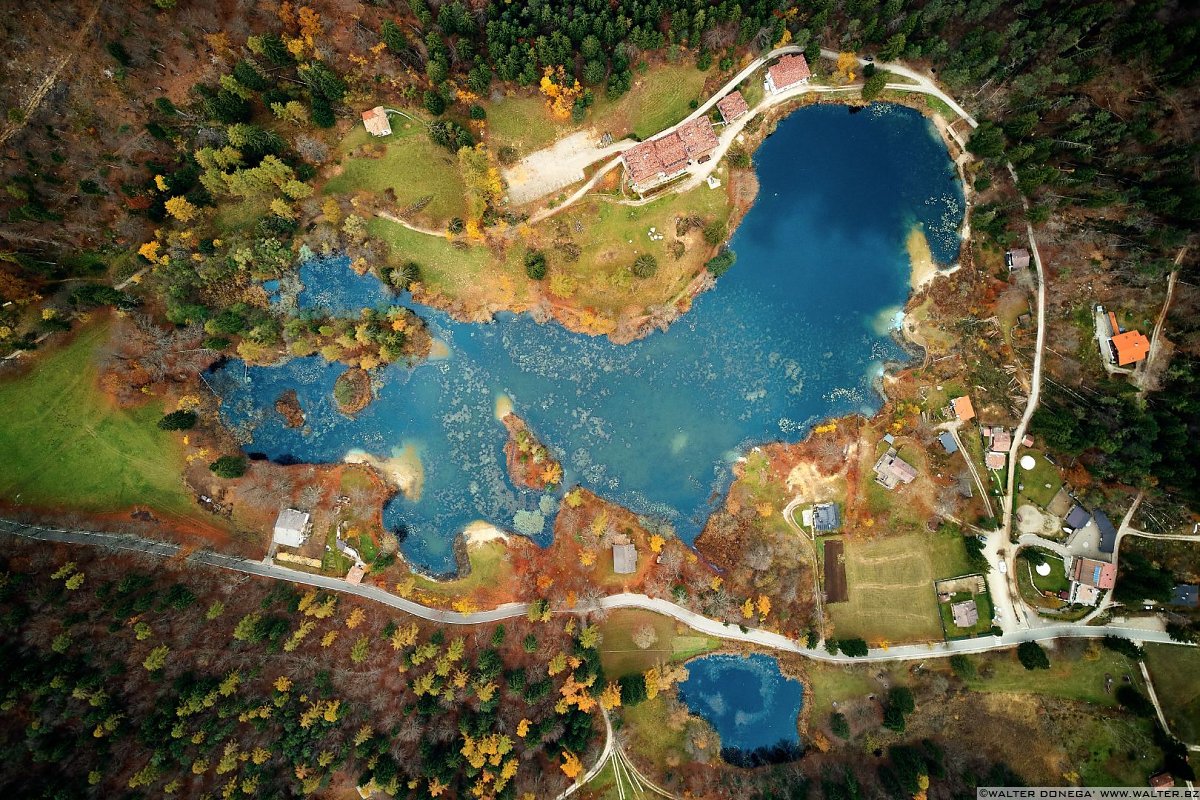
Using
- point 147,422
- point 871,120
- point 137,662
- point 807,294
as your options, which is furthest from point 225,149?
point 871,120

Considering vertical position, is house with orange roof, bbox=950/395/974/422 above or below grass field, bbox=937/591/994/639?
above

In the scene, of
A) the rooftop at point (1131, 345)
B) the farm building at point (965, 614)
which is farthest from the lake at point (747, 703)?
the rooftop at point (1131, 345)

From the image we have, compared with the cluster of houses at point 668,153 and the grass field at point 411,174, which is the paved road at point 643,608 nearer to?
the grass field at point 411,174

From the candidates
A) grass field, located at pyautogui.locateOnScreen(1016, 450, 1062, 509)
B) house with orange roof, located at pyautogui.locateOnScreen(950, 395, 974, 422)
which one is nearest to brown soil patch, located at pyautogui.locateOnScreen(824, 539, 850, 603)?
house with orange roof, located at pyautogui.locateOnScreen(950, 395, 974, 422)

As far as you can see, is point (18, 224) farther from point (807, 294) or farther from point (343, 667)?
point (807, 294)

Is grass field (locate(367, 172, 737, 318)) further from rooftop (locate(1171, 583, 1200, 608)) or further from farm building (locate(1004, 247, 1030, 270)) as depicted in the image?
rooftop (locate(1171, 583, 1200, 608))

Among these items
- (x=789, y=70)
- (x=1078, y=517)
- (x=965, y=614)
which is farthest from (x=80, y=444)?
(x=1078, y=517)

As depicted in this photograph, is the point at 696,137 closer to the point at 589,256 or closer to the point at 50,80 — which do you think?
the point at 589,256
